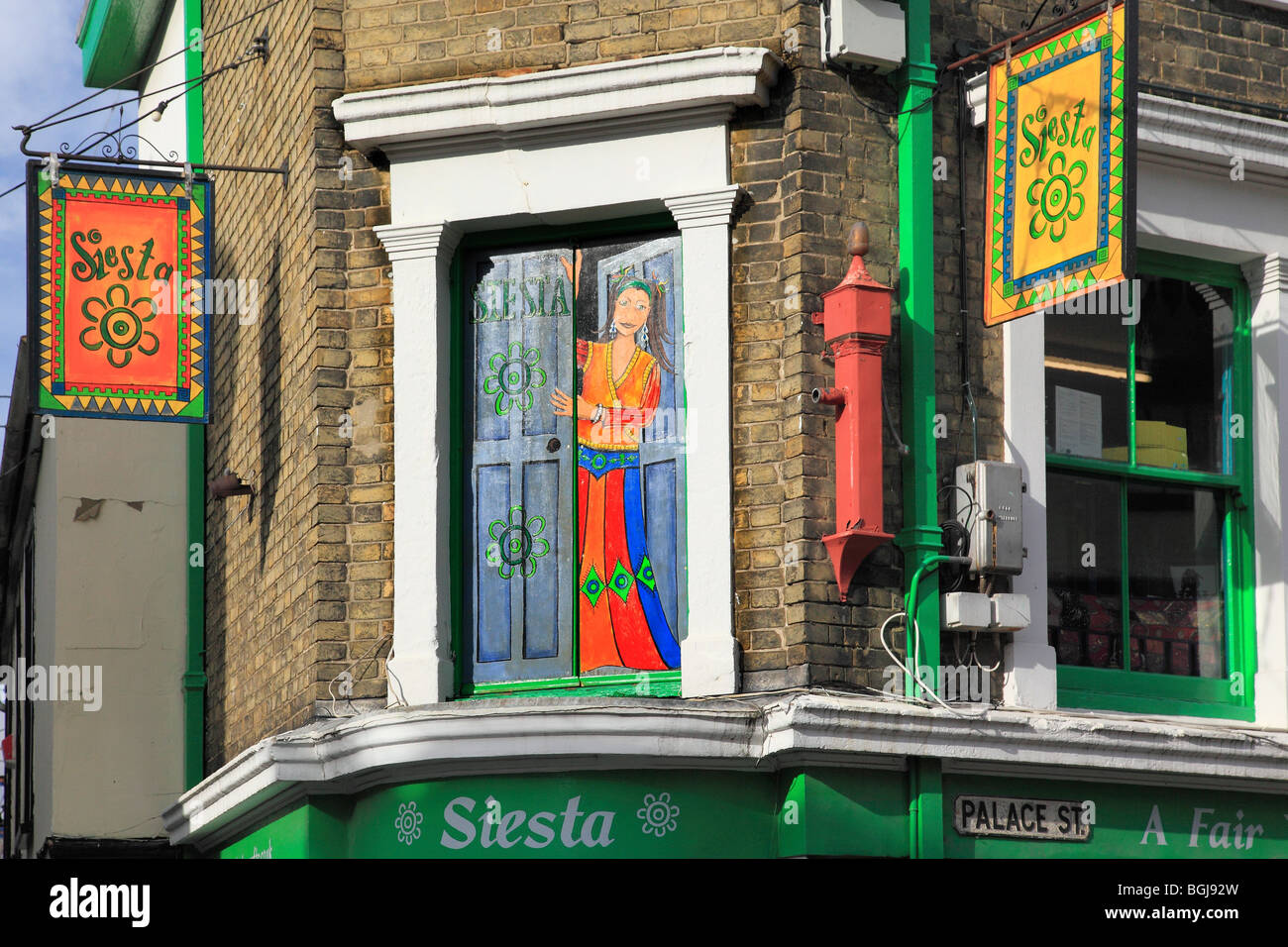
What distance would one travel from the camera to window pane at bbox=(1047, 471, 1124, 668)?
9.85 meters

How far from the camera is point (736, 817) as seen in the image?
29.0 feet

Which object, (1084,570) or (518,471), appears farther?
(1084,570)

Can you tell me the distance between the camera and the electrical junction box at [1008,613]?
9180mm

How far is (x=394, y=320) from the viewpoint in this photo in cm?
978

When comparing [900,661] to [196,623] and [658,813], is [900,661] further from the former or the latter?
[196,623]

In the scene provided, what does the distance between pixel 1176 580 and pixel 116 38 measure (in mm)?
10083

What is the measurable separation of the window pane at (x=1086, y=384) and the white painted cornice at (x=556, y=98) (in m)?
2.16

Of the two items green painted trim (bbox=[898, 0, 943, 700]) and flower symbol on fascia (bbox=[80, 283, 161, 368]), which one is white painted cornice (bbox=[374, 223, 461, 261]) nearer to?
flower symbol on fascia (bbox=[80, 283, 161, 368])

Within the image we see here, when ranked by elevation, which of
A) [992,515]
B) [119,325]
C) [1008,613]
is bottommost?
[1008,613]

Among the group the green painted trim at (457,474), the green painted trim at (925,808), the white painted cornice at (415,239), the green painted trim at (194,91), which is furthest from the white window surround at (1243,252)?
the green painted trim at (194,91)

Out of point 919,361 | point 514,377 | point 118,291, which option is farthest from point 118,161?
point 919,361

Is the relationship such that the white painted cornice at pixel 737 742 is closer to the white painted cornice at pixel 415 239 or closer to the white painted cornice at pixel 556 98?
the white painted cornice at pixel 415 239
